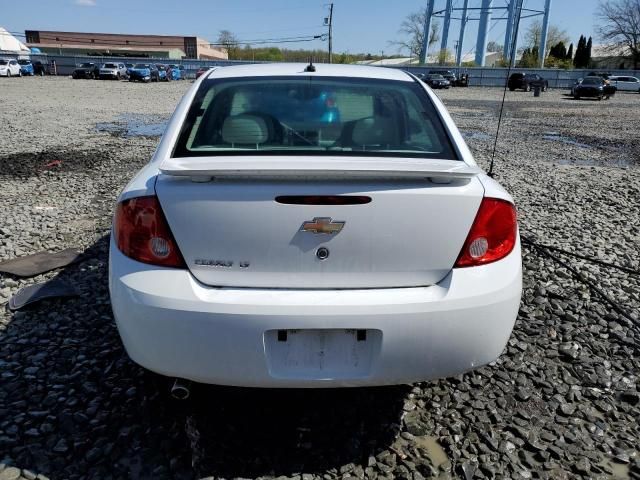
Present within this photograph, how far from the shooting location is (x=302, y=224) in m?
1.96

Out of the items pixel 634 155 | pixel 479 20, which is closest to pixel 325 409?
pixel 634 155

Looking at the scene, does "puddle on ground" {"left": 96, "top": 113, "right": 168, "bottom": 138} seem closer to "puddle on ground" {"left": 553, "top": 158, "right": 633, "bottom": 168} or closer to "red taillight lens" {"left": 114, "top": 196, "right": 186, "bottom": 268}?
"puddle on ground" {"left": 553, "top": 158, "right": 633, "bottom": 168}

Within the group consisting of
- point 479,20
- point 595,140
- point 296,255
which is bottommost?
point 595,140

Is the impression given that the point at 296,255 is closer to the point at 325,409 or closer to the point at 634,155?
the point at 325,409

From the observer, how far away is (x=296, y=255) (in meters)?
1.99

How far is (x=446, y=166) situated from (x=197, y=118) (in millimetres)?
1340

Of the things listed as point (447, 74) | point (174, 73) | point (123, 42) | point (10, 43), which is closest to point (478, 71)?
point (447, 74)

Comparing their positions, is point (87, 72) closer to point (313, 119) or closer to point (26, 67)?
point (26, 67)

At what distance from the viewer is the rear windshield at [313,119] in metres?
2.50

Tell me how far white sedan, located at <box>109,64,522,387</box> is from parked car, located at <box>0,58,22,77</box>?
2027 inches

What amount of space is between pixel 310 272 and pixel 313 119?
1128 mm

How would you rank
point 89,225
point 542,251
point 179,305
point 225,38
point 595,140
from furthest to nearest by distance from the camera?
point 225,38, point 595,140, point 89,225, point 542,251, point 179,305

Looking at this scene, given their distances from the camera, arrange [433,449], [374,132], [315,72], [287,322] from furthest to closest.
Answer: [315,72] → [374,132] → [433,449] → [287,322]

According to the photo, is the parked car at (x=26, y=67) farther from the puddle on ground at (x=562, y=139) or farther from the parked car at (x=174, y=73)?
the puddle on ground at (x=562, y=139)
